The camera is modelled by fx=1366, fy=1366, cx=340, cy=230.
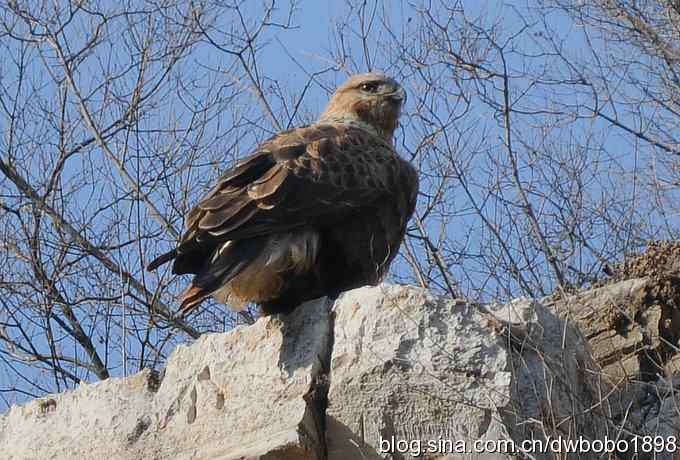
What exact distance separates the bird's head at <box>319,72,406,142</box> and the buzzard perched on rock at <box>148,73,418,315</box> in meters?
0.78

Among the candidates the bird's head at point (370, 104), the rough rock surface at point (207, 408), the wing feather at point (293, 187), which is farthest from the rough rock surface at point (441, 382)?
the bird's head at point (370, 104)

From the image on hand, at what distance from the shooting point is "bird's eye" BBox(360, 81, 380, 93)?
312 inches

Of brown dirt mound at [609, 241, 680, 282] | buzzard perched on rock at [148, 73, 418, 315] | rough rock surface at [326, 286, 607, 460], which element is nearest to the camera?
rough rock surface at [326, 286, 607, 460]

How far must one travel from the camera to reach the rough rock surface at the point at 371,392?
5.01 m

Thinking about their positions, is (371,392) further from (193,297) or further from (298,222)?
(298,222)

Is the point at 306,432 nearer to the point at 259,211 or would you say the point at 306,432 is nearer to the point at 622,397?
the point at 259,211

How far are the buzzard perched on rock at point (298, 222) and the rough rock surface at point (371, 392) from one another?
408 millimetres

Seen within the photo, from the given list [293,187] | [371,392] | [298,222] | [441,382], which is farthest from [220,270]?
[441,382]

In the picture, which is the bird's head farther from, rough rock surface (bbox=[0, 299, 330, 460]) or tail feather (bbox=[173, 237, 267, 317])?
rough rock surface (bbox=[0, 299, 330, 460])

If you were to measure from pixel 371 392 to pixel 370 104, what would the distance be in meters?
3.07

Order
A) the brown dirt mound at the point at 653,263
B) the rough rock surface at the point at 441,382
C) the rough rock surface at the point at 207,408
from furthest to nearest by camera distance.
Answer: the brown dirt mound at the point at 653,263, the rough rock surface at the point at 207,408, the rough rock surface at the point at 441,382

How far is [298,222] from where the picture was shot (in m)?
6.03

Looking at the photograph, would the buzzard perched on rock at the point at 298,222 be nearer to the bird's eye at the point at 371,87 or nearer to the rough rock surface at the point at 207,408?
the rough rock surface at the point at 207,408

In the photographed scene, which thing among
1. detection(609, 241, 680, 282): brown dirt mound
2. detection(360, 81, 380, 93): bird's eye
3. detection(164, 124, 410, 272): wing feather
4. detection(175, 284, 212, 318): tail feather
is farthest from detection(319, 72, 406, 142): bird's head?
detection(175, 284, 212, 318): tail feather
